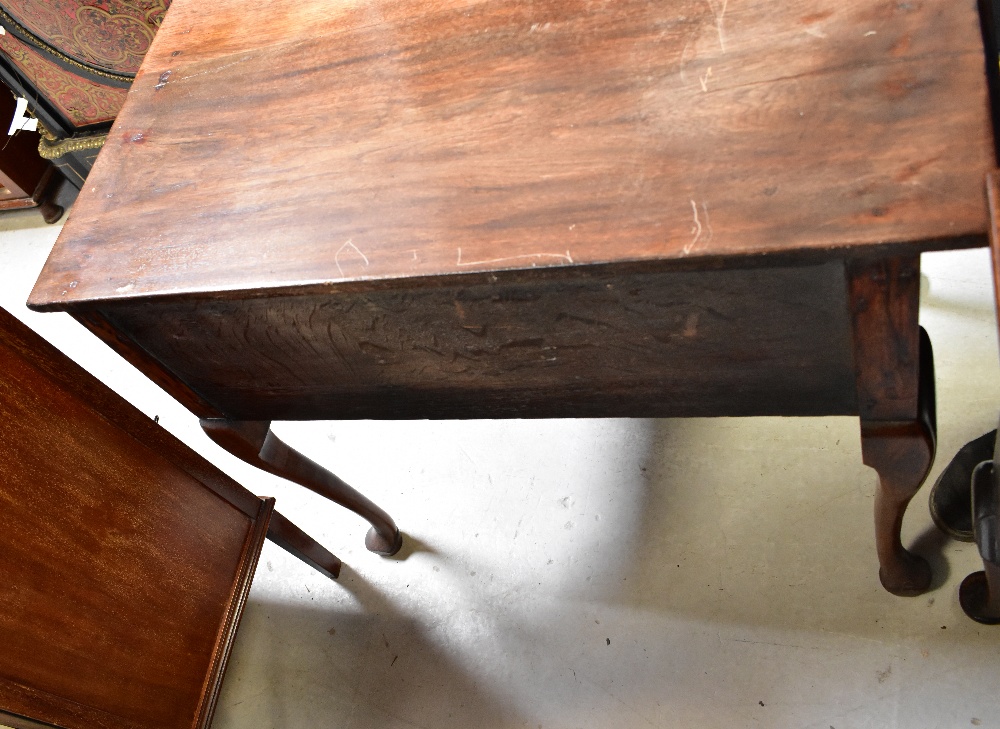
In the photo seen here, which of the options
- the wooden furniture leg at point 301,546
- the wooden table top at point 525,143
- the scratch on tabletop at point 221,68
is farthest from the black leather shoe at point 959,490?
the scratch on tabletop at point 221,68

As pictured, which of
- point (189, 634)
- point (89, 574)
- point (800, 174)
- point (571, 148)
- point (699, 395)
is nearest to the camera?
point (800, 174)

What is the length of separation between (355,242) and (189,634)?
780mm

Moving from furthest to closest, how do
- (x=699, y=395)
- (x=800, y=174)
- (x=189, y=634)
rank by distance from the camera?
(x=189, y=634) → (x=699, y=395) → (x=800, y=174)

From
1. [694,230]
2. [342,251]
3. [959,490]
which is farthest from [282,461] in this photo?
[959,490]

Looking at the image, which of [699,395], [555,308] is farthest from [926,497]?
[555,308]

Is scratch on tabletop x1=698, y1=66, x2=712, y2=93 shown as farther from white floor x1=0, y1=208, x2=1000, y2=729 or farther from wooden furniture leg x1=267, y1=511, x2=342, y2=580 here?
wooden furniture leg x1=267, y1=511, x2=342, y2=580

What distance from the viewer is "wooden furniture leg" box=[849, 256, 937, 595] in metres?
0.77

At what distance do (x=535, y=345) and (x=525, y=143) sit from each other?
228 mm

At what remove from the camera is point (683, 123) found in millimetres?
850

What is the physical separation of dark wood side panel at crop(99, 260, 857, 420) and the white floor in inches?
20.6

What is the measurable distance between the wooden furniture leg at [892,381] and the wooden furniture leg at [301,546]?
3.27 ft

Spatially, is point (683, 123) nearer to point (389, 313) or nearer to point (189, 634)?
point (389, 313)

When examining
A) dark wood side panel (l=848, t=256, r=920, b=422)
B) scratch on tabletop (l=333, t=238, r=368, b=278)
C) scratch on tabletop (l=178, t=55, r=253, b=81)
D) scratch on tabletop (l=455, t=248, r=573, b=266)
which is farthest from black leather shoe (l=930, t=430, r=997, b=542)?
scratch on tabletop (l=178, t=55, r=253, b=81)

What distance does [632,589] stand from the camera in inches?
59.2
